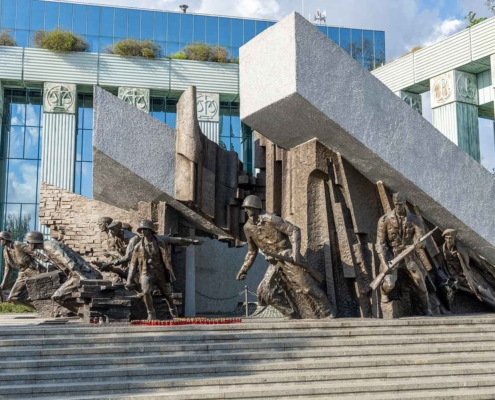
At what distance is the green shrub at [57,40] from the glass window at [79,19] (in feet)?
4.31

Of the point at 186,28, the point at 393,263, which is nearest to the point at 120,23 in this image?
the point at 186,28

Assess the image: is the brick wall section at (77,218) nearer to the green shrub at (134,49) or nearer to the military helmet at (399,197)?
the military helmet at (399,197)

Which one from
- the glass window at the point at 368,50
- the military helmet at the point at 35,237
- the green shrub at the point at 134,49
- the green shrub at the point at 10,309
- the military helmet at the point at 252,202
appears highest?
the glass window at the point at 368,50

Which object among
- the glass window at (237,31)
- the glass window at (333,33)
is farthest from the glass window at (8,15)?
the glass window at (333,33)

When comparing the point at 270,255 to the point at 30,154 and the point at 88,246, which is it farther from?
the point at 30,154

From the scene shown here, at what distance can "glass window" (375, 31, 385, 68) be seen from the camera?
80.0 ft

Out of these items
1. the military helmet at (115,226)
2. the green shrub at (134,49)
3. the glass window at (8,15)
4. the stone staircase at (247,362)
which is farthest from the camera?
the glass window at (8,15)

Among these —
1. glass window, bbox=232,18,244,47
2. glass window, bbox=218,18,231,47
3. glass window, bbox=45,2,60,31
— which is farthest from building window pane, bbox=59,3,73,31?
glass window, bbox=232,18,244,47

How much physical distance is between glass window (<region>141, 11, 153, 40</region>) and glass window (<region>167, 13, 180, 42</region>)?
0.63m

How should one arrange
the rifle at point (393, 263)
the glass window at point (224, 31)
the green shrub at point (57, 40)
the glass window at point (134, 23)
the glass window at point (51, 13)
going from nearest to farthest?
the rifle at point (393, 263) < the green shrub at point (57, 40) < the glass window at point (51, 13) < the glass window at point (134, 23) < the glass window at point (224, 31)

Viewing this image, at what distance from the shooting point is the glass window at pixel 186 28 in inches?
931

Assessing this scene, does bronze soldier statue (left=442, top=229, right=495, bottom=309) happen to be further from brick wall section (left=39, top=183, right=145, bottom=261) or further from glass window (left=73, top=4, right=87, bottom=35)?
glass window (left=73, top=4, right=87, bottom=35)

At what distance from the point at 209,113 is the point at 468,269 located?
1382cm

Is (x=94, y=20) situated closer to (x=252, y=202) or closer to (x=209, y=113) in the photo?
(x=209, y=113)
